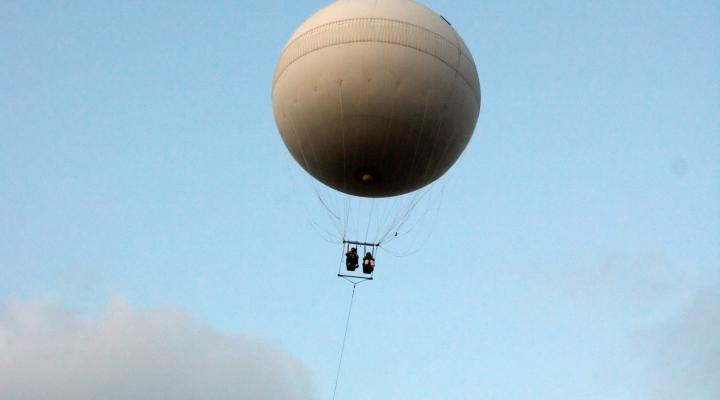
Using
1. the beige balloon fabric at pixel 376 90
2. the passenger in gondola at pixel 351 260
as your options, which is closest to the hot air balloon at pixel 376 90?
the beige balloon fabric at pixel 376 90

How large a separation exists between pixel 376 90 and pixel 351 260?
564 centimetres

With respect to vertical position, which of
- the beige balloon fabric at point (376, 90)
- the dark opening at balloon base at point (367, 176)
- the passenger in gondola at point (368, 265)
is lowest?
the passenger in gondola at point (368, 265)

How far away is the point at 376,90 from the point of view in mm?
23953

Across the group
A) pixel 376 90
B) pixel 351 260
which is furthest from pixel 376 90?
pixel 351 260

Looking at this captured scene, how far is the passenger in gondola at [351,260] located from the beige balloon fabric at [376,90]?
2.29 metres

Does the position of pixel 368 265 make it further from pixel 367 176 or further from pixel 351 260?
pixel 367 176

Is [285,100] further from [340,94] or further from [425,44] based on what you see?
[425,44]

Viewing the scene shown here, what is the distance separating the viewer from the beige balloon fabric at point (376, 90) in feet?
78.7

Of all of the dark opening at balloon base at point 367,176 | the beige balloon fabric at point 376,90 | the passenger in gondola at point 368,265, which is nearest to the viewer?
the beige balloon fabric at point 376,90

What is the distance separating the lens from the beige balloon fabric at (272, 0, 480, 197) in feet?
78.7

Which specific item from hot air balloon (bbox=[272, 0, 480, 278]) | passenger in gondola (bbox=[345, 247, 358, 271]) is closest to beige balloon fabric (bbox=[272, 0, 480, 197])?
hot air balloon (bbox=[272, 0, 480, 278])

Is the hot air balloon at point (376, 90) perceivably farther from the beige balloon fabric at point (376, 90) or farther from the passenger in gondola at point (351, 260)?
the passenger in gondola at point (351, 260)

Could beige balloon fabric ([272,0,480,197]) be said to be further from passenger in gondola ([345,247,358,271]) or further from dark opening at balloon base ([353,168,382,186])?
passenger in gondola ([345,247,358,271])

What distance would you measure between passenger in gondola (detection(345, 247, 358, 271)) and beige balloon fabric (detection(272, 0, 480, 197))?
229 cm
